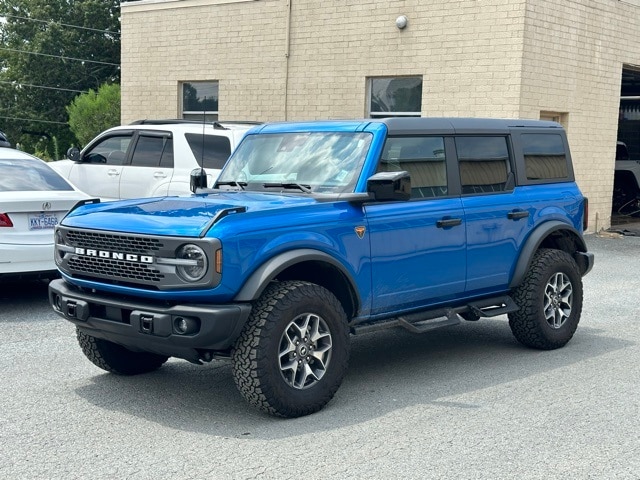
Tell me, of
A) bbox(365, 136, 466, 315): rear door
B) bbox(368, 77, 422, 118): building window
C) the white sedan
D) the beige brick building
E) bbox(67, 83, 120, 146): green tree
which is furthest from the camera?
bbox(67, 83, 120, 146): green tree

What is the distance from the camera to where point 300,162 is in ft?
23.3

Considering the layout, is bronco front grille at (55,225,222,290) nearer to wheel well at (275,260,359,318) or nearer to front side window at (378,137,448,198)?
wheel well at (275,260,359,318)

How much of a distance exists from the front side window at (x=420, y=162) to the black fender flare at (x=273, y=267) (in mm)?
1012

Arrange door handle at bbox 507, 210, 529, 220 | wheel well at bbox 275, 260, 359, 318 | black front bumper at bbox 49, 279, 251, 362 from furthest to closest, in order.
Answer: door handle at bbox 507, 210, 529, 220 → wheel well at bbox 275, 260, 359, 318 → black front bumper at bbox 49, 279, 251, 362

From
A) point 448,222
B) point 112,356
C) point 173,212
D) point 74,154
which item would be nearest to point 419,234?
point 448,222

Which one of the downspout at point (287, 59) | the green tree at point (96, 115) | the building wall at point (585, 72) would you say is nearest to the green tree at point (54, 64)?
the green tree at point (96, 115)

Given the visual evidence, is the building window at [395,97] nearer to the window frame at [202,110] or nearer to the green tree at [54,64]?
the window frame at [202,110]

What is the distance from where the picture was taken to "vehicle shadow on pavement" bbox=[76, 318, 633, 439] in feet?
19.7

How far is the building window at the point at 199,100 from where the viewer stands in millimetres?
20547

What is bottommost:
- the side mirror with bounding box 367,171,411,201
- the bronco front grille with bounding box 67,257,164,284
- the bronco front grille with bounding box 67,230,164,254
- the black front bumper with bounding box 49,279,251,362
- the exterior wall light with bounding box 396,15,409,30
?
the black front bumper with bounding box 49,279,251,362

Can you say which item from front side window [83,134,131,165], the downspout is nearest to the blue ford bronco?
front side window [83,134,131,165]

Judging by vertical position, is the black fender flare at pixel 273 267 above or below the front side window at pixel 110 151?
below

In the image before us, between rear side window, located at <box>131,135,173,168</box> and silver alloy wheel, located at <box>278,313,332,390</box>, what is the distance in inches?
270

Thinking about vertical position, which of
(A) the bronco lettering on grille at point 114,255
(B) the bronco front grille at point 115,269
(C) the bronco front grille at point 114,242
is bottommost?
(B) the bronco front grille at point 115,269
